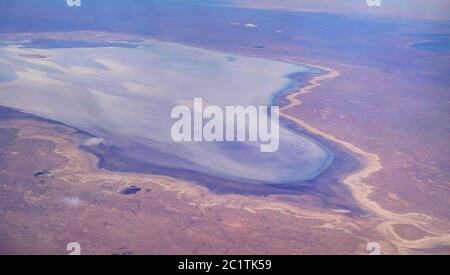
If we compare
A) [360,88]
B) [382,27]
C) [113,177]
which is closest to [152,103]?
[113,177]

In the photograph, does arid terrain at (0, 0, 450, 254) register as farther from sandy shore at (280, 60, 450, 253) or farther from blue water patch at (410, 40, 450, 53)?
blue water patch at (410, 40, 450, 53)

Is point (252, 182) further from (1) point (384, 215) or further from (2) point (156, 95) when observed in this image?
(2) point (156, 95)

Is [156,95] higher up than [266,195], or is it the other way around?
[156,95]

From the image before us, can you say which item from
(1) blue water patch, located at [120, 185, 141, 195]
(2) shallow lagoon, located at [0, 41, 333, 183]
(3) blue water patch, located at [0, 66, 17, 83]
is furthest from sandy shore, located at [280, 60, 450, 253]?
(3) blue water patch, located at [0, 66, 17, 83]

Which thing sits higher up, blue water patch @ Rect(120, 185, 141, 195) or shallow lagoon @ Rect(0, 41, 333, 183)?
shallow lagoon @ Rect(0, 41, 333, 183)

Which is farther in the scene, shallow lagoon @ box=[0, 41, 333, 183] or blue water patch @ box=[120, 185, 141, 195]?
shallow lagoon @ box=[0, 41, 333, 183]

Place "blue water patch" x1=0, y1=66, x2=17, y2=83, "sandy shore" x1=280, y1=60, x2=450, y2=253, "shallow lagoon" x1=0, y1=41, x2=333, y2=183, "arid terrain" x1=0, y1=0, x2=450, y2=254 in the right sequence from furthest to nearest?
"blue water patch" x1=0, y1=66, x2=17, y2=83 < "shallow lagoon" x1=0, y1=41, x2=333, y2=183 < "sandy shore" x1=280, y1=60, x2=450, y2=253 < "arid terrain" x1=0, y1=0, x2=450, y2=254

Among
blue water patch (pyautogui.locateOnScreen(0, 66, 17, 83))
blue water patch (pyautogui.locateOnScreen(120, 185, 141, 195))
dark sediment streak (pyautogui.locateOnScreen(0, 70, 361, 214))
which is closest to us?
blue water patch (pyautogui.locateOnScreen(120, 185, 141, 195))

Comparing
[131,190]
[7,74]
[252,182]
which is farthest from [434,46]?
[131,190]

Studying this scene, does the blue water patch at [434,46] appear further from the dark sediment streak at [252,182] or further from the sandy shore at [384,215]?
the dark sediment streak at [252,182]
